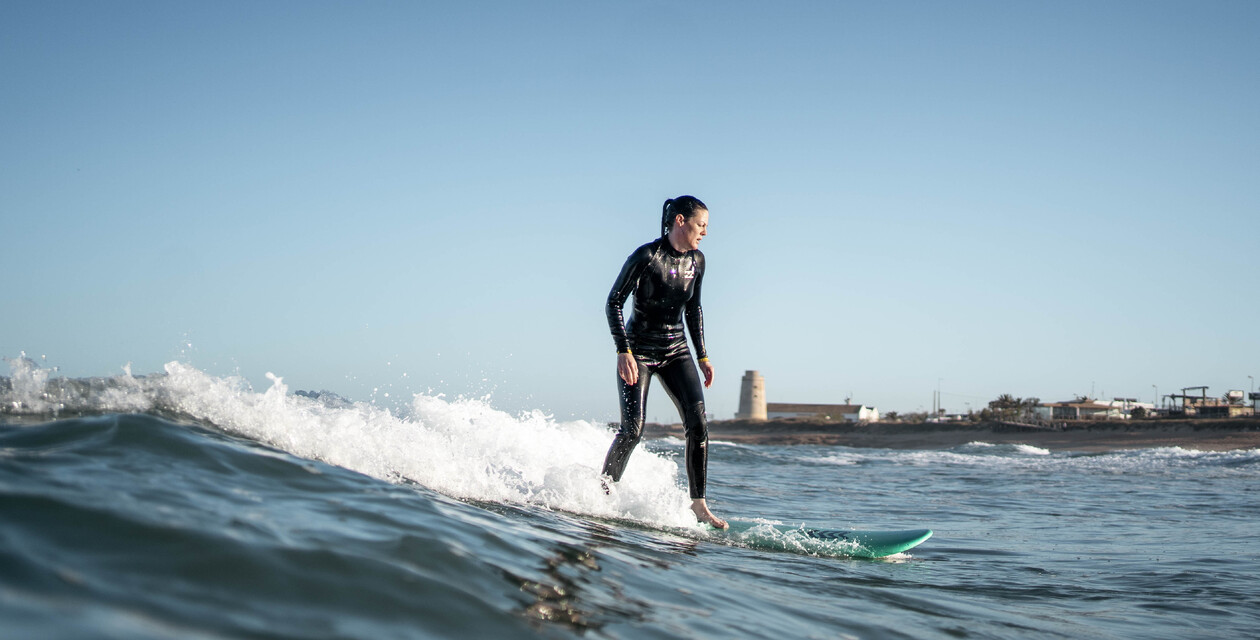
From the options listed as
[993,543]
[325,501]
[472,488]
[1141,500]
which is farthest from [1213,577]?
[1141,500]

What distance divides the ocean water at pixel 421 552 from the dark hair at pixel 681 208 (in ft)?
5.72

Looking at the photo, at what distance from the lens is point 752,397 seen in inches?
2990

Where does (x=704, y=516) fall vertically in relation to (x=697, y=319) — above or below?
below

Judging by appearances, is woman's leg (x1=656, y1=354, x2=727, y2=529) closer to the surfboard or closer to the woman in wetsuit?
the woman in wetsuit

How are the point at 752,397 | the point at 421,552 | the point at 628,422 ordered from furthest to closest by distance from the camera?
the point at 752,397
the point at 628,422
the point at 421,552

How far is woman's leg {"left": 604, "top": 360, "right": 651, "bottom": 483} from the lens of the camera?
5281 mm

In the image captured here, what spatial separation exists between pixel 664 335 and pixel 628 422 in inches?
24.6

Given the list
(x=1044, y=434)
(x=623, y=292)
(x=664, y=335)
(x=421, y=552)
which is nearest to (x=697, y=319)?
(x=664, y=335)

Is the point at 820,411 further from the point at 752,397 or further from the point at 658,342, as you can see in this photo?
the point at 658,342

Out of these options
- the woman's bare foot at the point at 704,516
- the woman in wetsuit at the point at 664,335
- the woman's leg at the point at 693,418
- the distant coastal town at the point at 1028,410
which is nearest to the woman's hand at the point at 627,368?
the woman in wetsuit at the point at 664,335

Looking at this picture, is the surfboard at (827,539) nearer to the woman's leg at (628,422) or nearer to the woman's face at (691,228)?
the woman's leg at (628,422)

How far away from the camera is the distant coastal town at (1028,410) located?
158 feet

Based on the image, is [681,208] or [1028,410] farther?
[1028,410]

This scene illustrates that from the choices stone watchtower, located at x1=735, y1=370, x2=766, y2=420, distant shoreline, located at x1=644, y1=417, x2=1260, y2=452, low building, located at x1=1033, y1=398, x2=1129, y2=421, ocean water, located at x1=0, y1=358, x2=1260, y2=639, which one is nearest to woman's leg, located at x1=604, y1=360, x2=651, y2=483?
ocean water, located at x1=0, y1=358, x2=1260, y2=639
